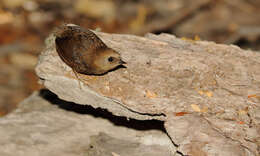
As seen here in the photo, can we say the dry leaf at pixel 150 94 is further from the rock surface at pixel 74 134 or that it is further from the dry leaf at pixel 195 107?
the rock surface at pixel 74 134

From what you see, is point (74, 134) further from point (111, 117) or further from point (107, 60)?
point (107, 60)

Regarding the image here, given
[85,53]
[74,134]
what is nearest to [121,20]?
[74,134]

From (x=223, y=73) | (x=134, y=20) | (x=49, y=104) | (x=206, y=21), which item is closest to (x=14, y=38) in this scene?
(x=134, y=20)

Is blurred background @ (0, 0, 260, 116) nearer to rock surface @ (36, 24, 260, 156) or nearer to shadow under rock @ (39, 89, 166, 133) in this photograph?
shadow under rock @ (39, 89, 166, 133)

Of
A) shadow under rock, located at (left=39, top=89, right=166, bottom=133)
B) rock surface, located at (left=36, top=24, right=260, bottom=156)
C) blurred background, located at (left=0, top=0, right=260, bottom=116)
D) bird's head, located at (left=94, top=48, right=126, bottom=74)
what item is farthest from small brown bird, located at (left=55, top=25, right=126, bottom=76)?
blurred background, located at (left=0, top=0, right=260, bottom=116)

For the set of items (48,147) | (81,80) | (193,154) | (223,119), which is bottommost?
(48,147)

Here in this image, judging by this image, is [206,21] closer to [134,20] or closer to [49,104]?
[134,20]

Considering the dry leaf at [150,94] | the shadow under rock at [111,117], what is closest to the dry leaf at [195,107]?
the dry leaf at [150,94]

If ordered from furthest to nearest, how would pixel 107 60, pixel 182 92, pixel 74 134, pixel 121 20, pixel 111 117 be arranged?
pixel 121 20 → pixel 111 117 → pixel 74 134 → pixel 182 92 → pixel 107 60
